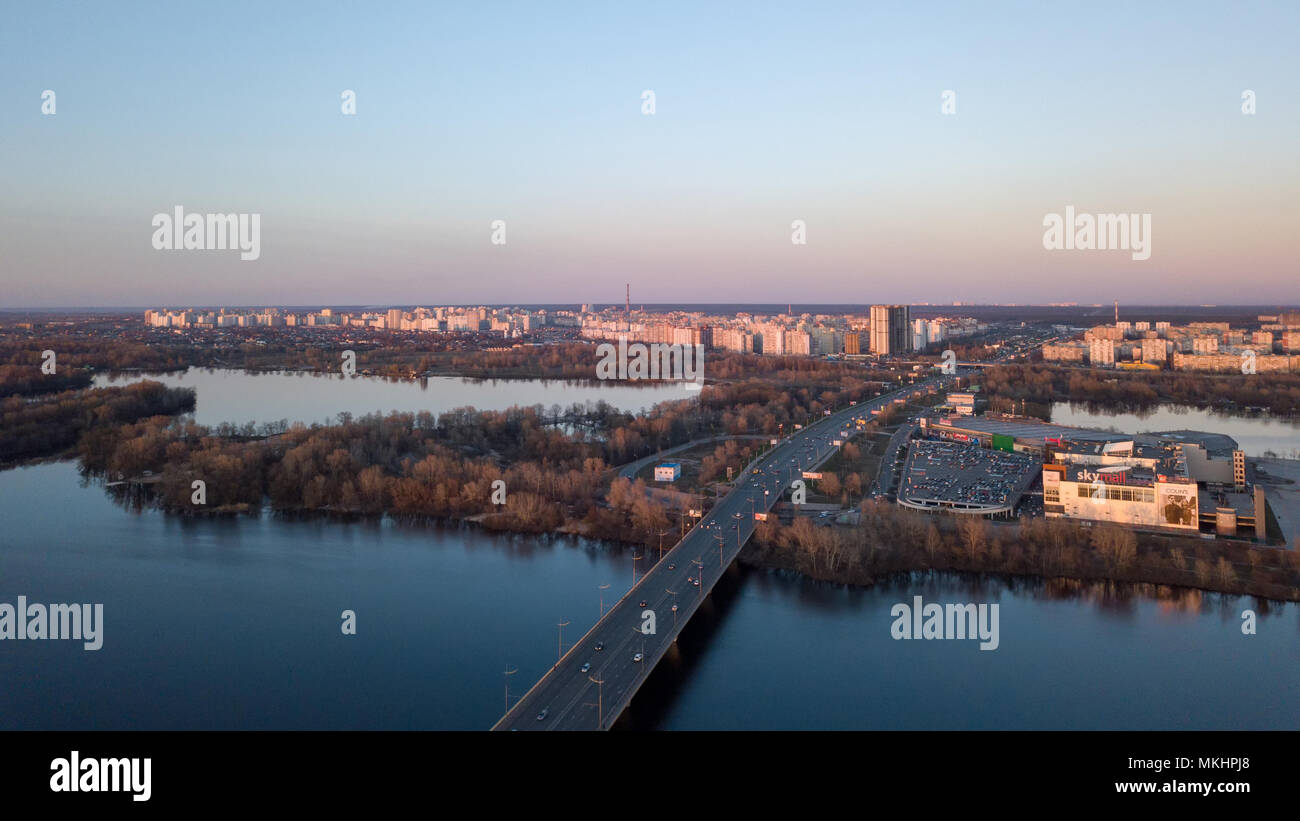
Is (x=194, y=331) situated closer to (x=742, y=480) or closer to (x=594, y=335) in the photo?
(x=594, y=335)

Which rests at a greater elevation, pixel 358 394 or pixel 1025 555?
pixel 358 394

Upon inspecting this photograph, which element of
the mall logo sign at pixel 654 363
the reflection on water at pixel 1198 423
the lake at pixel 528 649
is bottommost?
the lake at pixel 528 649

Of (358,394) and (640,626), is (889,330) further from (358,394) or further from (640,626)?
(640,626)

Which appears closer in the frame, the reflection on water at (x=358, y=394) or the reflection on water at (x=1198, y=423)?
the reflection on water at (x=1198, y=423)

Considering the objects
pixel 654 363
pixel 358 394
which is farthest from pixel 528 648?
pixel 654 363

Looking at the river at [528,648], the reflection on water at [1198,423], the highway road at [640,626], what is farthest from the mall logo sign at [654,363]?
the river at [528,648]

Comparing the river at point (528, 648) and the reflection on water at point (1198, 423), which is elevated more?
the reflection on water at point (1198, 423)

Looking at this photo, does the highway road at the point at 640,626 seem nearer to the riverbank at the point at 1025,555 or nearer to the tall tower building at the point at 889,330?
the riverbank at the point at 1025,555
